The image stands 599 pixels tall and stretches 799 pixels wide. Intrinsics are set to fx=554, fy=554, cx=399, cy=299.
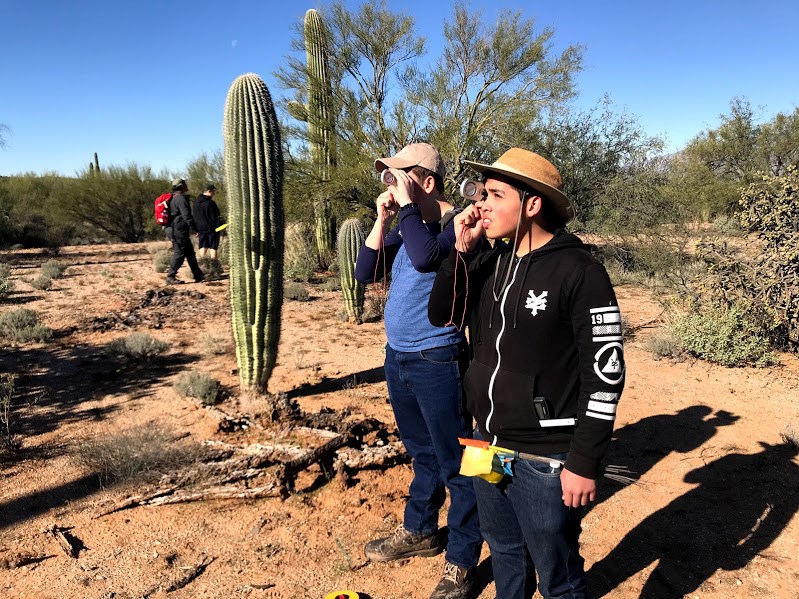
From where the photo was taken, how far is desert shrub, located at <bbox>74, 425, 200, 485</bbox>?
3.75m

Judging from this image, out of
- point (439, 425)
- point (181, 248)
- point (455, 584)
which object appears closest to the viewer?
point (439, 425)

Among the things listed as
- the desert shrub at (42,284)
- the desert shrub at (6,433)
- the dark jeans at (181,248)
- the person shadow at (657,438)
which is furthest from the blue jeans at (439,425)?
the desert shrub at (42,284)

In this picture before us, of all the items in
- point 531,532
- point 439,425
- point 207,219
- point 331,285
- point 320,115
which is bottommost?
point 531,532

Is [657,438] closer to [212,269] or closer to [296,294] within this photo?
[296,294]

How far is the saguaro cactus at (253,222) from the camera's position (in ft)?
15.7

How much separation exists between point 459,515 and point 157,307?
7.66 meters

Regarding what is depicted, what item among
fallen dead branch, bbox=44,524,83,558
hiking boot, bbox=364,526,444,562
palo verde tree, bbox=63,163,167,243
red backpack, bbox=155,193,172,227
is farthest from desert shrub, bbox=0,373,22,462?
palo verde tree, bbox=63,163,167,243

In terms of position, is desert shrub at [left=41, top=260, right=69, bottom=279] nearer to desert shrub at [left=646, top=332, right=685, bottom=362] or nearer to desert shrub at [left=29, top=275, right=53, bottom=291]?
desert shrub at [left=29, top=275, right=53, bottom=291]

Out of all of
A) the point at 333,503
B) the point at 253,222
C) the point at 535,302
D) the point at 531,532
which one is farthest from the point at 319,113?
the point at 531,532

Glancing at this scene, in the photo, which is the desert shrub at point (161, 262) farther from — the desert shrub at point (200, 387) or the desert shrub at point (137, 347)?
the desert shrub at point (200, 387)

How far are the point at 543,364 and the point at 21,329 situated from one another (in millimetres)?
7688

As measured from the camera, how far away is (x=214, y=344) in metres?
6.91

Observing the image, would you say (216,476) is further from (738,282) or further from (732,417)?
(738,282)

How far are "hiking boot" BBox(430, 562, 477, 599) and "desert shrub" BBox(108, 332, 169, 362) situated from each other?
505 centimetres
